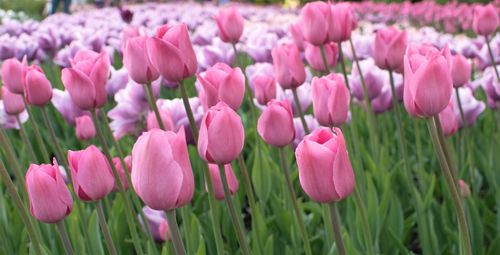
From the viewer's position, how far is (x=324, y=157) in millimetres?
880

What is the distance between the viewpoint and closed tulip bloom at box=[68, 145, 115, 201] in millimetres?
1056

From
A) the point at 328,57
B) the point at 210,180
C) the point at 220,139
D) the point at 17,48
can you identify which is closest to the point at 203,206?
the point at 328,57

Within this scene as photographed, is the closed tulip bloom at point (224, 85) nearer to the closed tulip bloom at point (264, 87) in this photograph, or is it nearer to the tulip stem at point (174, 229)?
the tulip stem at point (174, 229)

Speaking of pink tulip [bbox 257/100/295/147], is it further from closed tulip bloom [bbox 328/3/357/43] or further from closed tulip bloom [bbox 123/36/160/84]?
closed tulip bloom [bbox 328/3/357/43]

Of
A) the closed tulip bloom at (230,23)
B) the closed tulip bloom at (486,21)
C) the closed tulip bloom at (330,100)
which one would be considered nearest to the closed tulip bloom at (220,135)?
the closed tulip bloom at (330,100)

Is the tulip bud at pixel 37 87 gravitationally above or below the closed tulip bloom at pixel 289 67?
above

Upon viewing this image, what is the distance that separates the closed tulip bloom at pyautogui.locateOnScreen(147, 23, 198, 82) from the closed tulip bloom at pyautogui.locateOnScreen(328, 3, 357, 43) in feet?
2.13

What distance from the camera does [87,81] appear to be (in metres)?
1.27

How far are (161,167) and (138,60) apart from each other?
18.1 inches

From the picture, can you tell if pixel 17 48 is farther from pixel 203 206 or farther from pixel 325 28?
pixel 325 28

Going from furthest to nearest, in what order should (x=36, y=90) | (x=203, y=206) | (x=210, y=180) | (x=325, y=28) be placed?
1. (x=203, y=206)
2. (x=325, y=28)
3. (x=36, y=90)
4. (x=210, y=180)

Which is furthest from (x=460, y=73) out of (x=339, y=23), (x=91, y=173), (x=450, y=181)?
(x=91, y=173)

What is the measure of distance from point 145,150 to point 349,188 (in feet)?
→ 0.96

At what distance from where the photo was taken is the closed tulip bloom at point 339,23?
1697mm
